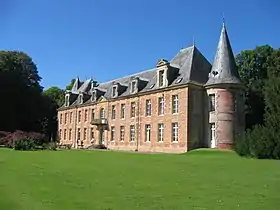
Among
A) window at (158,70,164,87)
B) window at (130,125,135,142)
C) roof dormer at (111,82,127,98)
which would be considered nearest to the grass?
window at (158,70,164,87)

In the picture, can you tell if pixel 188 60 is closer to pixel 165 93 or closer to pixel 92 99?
pixel 165 93

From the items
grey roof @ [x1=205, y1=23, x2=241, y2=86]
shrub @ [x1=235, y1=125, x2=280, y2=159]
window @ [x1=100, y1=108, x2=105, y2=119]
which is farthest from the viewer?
window @ [x1=100, y1=108, x2=105, y2=119]

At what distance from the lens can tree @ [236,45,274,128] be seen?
46.9m

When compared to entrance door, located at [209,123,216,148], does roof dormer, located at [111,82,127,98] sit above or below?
above

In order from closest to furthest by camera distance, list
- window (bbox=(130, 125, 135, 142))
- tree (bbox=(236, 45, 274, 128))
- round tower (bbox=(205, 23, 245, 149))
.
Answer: round tower (bbox=(205, 23, 245, 149)), window (bbox=(130, 125, 135, 142)), tree (bbox=(236, 45, 274, 128))

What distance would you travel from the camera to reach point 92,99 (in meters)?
54.5

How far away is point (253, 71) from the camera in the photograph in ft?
161

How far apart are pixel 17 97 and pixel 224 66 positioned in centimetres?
3220

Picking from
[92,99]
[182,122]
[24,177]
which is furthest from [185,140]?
[24,177]

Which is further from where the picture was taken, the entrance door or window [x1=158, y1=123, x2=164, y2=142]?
window [x1=158, y1=123, x2=164, y2=142]

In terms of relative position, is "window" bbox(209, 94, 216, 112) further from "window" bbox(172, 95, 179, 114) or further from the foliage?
the foliage

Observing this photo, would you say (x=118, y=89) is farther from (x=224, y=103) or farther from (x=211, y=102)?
(x=224, y=103)

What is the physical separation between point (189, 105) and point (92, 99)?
2128 centimetres

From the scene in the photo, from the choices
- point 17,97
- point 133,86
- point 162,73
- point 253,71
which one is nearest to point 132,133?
point 133,86
